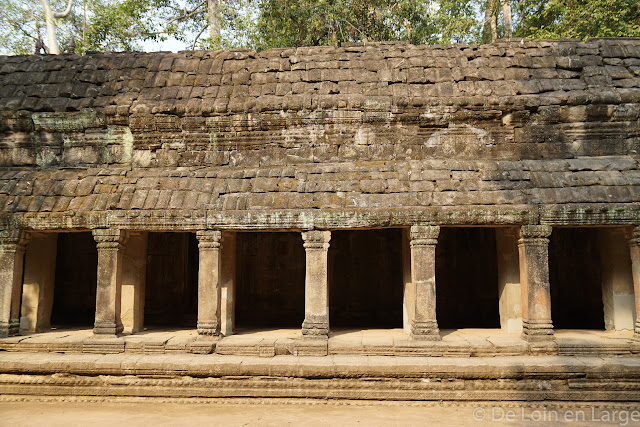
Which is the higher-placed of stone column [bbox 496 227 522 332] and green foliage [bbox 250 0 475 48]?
green foliage [bbox 250 0 475 48]

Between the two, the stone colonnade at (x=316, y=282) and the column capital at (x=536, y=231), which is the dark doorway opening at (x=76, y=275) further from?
the column capital at (x=536, y=231)

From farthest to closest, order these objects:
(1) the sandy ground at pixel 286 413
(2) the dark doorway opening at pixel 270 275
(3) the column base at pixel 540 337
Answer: (2) the dark doorway opening at pixel 270 275 → (3) the column base at pixel 540 337 → (1) the sandy ground at pixel 286 413

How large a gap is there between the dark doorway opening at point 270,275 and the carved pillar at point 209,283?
119 inches

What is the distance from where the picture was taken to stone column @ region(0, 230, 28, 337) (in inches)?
280

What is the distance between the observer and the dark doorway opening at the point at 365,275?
9.88 m

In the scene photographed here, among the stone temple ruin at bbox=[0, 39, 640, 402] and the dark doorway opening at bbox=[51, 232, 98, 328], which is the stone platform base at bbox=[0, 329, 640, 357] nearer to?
the stone temple ruin at bbox=[0, 39, 640, 402]

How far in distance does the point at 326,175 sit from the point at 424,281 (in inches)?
89.5

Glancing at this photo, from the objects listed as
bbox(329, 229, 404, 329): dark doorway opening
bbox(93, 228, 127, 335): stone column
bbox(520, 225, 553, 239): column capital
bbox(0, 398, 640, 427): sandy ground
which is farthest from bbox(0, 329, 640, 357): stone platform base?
bbox(329, 229, 404, 329): dark doorway opening

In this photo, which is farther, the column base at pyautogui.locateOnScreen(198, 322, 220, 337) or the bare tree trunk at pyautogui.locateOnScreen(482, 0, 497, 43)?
the bare tree trunk at pyautogui.locateOnScreen(482, 0, 497, 43)

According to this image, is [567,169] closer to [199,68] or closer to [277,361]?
[277,361]

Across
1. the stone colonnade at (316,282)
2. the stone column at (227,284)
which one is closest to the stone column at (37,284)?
the stone colonnade at (316,282)

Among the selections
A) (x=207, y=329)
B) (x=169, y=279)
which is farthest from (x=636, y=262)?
(x=169, y=279)

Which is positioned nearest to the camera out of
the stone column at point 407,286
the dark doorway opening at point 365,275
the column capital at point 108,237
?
the column capital at point 108,237

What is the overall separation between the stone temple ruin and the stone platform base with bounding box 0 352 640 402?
34cm
